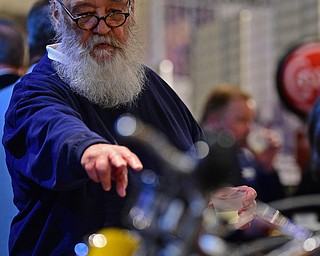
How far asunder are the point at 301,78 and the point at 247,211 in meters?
3.78

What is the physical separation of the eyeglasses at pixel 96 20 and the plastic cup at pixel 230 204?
22.9 inches

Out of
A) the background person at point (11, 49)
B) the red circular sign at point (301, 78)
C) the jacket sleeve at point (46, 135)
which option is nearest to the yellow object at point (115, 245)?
the jacket sleeve at point (46, 135)

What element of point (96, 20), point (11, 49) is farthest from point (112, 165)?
point (11, 49)

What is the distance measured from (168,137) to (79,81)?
0.25 m

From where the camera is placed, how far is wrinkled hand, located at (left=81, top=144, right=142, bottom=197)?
53.3 inches

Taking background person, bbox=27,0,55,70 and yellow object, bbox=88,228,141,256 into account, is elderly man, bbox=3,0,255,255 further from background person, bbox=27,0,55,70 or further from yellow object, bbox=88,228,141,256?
background person, bbox=27,0,55,70

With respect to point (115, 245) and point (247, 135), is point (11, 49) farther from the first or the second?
point (115, 245)

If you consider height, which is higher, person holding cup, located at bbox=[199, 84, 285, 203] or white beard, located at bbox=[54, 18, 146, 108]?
white beard, located at bbox=[54, 18, 146, 108]

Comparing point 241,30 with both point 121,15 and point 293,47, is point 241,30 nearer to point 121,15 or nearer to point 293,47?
point 293,47

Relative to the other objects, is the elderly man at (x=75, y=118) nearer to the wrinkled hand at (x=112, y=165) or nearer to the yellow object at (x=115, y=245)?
the wrinkled hand at (x=112, y=165)

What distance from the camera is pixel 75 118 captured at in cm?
173

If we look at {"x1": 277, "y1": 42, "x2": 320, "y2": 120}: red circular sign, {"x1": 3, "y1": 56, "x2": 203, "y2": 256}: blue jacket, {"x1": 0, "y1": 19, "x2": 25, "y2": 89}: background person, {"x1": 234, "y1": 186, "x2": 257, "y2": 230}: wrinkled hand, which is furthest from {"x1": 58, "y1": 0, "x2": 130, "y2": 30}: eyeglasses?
{"x1": 277, "y1": 42, "x2": 320, "y2": 120}: red circular sign

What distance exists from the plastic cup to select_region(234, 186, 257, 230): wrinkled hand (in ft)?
0.04

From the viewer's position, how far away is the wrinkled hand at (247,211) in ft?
5.07
